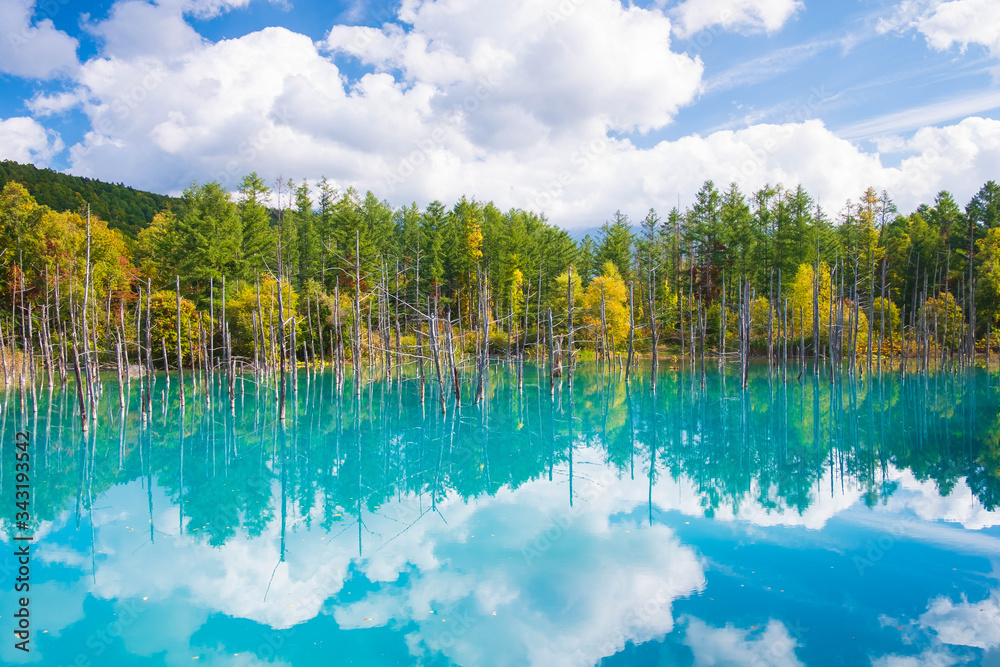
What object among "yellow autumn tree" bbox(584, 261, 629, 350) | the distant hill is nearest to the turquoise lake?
"yellow autumn tree" bbox(584, 261, 629, 350)

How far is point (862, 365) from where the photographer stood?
3828 centimetres

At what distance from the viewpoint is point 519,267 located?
157 feet

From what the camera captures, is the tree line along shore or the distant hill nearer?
the tree line along shore

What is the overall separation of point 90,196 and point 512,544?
64.8 metres

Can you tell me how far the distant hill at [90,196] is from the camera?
52188 millimetres

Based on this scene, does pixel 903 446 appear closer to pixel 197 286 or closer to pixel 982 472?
pixel 982 472

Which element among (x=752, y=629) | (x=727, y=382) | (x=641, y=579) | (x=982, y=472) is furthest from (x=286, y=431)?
(x=727, y=382)

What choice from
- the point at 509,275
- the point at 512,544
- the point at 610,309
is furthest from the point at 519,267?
the point at 512,544

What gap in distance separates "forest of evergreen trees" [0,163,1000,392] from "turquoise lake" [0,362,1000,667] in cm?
1926

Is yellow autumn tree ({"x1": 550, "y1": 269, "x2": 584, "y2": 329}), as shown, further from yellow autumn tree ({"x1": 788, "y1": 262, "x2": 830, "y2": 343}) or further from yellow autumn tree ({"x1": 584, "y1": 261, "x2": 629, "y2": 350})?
yellow autumn tree ({"x1": 788, "y1": 262, "x2": 830, "y2": 343})

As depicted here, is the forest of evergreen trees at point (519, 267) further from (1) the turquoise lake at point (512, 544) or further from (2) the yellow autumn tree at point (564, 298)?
(1) the turquoise lake at point (512, 544)

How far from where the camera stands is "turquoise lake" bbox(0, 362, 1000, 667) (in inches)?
262

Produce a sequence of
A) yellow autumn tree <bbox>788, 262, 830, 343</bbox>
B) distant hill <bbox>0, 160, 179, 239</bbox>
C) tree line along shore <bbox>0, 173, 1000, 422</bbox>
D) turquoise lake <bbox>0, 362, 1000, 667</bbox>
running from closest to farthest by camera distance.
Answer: turquoise lake <bbox>0, 362, 1000, 667</bbox> < tree line along shore <bbox>0, 173, 1000, 422</bbox> < yellow autumn tree <bbox>788, 262, 830, 343</bbox> < distant hill <bbox>0, 160, 179, 239</bbox>

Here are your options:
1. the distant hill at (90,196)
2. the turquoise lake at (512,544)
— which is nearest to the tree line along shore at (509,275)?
the distant hill at (90,196)
